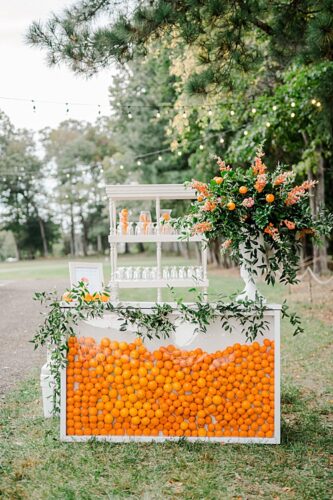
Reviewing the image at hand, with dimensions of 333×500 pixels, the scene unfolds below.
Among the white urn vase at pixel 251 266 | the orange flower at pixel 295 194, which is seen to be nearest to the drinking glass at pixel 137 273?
the white urn vase at pixel 251 266

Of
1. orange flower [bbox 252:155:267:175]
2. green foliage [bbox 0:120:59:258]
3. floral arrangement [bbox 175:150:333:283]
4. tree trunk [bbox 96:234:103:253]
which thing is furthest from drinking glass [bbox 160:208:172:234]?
tree trunk [bbox 96:234:103:253]

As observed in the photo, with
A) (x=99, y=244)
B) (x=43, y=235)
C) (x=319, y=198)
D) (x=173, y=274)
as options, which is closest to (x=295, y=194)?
(x=173, y=274)

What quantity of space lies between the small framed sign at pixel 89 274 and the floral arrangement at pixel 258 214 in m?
0.88

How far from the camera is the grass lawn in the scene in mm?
3289

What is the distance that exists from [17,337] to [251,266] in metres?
5.88

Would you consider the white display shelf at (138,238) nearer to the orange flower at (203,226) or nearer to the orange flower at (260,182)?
the orange flower at (203,226)

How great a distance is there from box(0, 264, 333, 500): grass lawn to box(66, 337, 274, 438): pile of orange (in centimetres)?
16

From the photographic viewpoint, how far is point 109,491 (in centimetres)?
331

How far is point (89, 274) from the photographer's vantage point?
4.39m

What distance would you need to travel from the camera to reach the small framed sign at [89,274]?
4.35m

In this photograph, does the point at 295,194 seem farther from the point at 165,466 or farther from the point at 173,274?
the point at 173,274

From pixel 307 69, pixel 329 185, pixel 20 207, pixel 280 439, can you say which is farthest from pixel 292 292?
pixel 20 207

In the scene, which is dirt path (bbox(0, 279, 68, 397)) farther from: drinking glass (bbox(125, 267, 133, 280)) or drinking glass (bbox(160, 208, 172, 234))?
drinking glass (bbox(160, 208, 172, 234))

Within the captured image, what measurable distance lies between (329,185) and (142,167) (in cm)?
843
